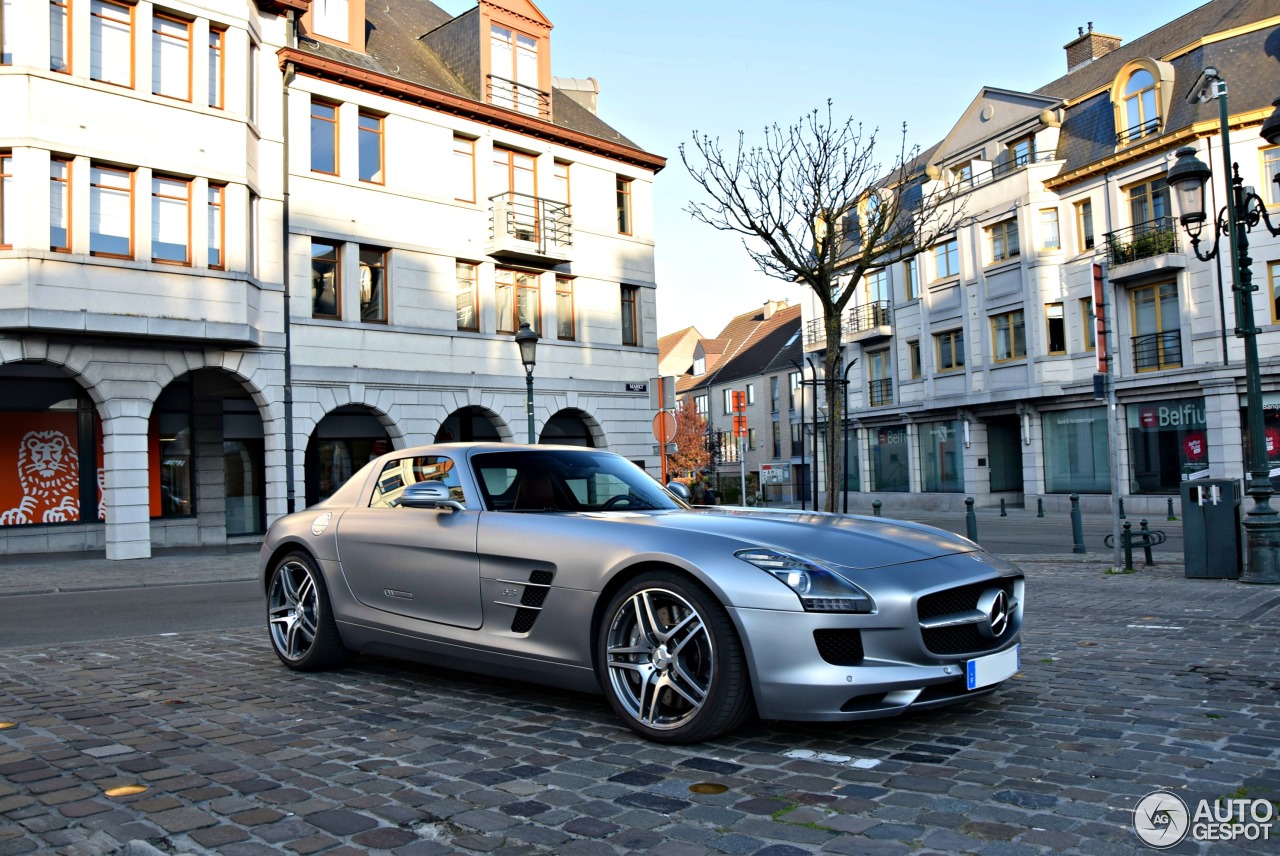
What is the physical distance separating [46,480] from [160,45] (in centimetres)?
930

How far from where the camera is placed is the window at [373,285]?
23547mm

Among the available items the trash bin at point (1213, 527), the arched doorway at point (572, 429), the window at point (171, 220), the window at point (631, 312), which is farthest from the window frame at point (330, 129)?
the trash bin at point (1213, 527)

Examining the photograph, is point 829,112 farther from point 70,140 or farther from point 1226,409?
point 1226,409

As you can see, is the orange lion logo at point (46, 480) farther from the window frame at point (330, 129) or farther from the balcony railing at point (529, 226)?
the balcony railing at point (529, 226)

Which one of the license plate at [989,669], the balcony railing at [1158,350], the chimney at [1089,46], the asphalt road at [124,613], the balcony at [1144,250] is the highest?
the chimney at [1089,46]

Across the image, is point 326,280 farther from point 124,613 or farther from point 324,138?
point 124,613

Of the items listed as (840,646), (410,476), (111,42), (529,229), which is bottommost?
(840,646)

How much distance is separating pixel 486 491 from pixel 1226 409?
2820 cm

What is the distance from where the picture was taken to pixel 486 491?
17.7 ft

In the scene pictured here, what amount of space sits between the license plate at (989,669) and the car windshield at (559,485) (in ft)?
6.21

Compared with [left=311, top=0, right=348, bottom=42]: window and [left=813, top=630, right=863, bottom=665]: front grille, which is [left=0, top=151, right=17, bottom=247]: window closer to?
[left=311, top=0, right=348, bottom=42]: window

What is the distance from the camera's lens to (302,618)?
243 inches

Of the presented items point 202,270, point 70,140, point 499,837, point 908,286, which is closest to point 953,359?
point 908,286

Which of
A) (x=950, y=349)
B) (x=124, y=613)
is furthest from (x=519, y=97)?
(x=950, y=349)
